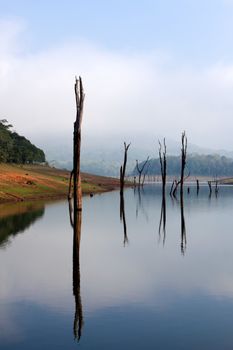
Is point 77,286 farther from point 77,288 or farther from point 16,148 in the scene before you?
point 16,148

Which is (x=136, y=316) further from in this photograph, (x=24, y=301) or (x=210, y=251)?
(x=210, y=251)

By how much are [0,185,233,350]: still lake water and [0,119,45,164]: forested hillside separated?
10670cm

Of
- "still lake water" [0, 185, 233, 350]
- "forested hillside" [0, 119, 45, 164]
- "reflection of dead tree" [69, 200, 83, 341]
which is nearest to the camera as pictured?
"still lake water" [0, 185, 233, 350]

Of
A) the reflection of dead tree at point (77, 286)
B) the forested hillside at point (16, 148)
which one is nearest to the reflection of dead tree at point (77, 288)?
the reflection of dead tree at point (77, 286)

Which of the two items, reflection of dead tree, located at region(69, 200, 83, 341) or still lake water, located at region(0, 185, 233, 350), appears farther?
reflection of dead tree, located at region(69, 200, 83, 341)

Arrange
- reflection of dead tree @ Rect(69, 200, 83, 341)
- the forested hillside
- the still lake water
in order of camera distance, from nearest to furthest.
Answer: the still lake water < reflection of dead tree @ Rect(69, 200, 83, 341) < the forested hillside

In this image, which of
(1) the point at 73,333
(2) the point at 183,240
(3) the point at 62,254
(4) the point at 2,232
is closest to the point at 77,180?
(4) the point at 2,232

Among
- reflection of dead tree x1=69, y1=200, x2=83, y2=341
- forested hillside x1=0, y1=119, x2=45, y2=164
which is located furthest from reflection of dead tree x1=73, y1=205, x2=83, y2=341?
forested hillside x1=0, y1=119, x2=45, y2=164

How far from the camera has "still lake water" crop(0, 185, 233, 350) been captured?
1247cm

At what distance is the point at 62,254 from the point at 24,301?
32.3ft

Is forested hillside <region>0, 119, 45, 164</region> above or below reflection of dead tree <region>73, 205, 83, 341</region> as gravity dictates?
above

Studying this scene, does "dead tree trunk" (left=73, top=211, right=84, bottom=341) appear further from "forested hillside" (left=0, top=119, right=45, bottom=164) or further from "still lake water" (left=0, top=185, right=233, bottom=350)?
"forested hillside" (left=0, top=119, right=45, bottom=164)

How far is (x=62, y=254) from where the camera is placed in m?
25.8

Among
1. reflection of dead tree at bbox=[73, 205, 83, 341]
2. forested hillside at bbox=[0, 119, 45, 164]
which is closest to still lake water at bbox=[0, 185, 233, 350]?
reflection of dead tree at bbox=[73, 205, 83, 341]
